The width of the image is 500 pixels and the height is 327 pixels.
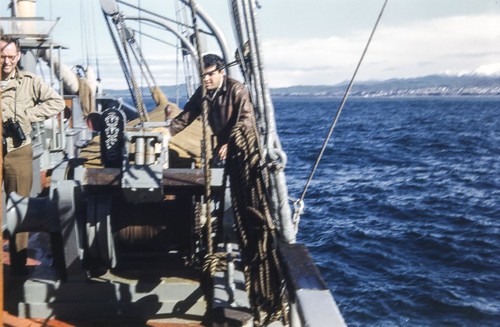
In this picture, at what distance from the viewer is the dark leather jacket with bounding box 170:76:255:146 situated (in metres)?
4.57

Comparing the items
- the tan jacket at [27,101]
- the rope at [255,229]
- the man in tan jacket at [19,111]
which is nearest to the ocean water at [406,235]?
the man in tan jacket at [19,111]

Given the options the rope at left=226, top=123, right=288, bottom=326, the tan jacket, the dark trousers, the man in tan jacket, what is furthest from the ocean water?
the rope at left=226, top=123, right=288, bottom=326

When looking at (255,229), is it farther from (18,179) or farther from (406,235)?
(406,235)

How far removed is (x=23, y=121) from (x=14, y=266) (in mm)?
1326

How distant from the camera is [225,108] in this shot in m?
4.73

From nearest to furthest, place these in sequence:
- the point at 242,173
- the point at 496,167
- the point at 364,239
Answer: the point at 242,173
the point at 364,239
the point at 496,167

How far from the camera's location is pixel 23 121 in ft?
→ 16.4

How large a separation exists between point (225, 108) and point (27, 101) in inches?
65.2

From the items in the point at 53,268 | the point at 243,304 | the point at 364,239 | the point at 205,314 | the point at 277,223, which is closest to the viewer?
the point at 277,223

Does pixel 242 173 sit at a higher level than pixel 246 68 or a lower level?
lower

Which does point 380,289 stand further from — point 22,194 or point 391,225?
point 22,194

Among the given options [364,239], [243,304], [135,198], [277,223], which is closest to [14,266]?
[135,198]

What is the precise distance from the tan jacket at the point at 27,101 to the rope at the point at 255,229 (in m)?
1.86

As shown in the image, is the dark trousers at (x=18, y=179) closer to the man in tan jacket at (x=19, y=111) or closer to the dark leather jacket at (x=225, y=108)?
the man in tan jacket at (x=19, y=111)
